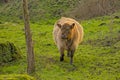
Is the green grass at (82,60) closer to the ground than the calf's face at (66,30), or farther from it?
closer to the ground

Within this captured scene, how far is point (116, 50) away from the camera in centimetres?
1914

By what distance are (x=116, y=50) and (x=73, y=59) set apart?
3.02m

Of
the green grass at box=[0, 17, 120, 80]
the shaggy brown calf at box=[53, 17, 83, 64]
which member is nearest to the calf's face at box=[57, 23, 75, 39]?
the shaggy brown calf at box=[53, 17, 83, 64]

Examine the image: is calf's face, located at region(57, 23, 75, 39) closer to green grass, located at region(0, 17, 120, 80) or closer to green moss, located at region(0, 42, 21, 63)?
green grass, located at region(0, 17, 120, 80)

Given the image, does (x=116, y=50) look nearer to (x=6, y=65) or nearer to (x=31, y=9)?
(x=6, y=65)

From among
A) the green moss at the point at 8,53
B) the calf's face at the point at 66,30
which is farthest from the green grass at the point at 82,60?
the calf's face at the point at 66,30

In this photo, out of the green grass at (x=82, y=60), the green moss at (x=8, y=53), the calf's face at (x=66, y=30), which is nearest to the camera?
the green grass at (x=82, y=60)

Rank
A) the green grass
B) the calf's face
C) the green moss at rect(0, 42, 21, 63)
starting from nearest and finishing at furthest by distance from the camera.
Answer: the green grass → the calf's face → the green moss at rect(0, 42, 21, 63)

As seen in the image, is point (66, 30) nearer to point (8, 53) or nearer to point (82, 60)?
point (82, 60)

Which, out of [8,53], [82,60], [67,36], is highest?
[67,36]

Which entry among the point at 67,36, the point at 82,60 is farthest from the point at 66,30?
the point at 82,60

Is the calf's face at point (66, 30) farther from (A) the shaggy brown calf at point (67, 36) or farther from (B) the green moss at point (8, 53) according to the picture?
(B) the green moss at point (8, 53)

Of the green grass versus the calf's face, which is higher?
the calf's face

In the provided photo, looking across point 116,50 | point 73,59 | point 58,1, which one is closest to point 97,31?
point 116,50
